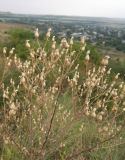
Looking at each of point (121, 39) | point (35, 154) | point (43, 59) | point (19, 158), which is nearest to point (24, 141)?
point (19, 158)

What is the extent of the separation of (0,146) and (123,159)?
52.3 inches

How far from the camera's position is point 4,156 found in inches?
182

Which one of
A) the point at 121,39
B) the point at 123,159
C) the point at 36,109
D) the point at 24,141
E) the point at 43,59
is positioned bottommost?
the point at 121,39

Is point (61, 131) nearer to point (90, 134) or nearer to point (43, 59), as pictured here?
point (43, 59)

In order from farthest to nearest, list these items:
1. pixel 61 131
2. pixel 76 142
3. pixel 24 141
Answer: pixel 76 142 → pixel 24 141 → pixel 61 131

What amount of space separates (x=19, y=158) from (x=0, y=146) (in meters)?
0.53

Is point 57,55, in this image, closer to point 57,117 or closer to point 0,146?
point 57,117

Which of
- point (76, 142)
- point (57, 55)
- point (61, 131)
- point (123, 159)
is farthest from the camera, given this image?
point (123, 159)

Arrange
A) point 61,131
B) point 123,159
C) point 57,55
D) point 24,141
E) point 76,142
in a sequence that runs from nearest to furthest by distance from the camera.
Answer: point 57,55, point 61,131, point 24,141, point 76,142, point 123,159

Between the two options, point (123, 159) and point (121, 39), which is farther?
point (121, 39)

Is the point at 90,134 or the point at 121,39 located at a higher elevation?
the point at 90,134

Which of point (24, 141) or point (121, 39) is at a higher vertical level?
point (24, 141)

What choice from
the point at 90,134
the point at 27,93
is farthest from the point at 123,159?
the point at 27,93

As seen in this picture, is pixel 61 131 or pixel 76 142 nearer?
pixel 61 131
